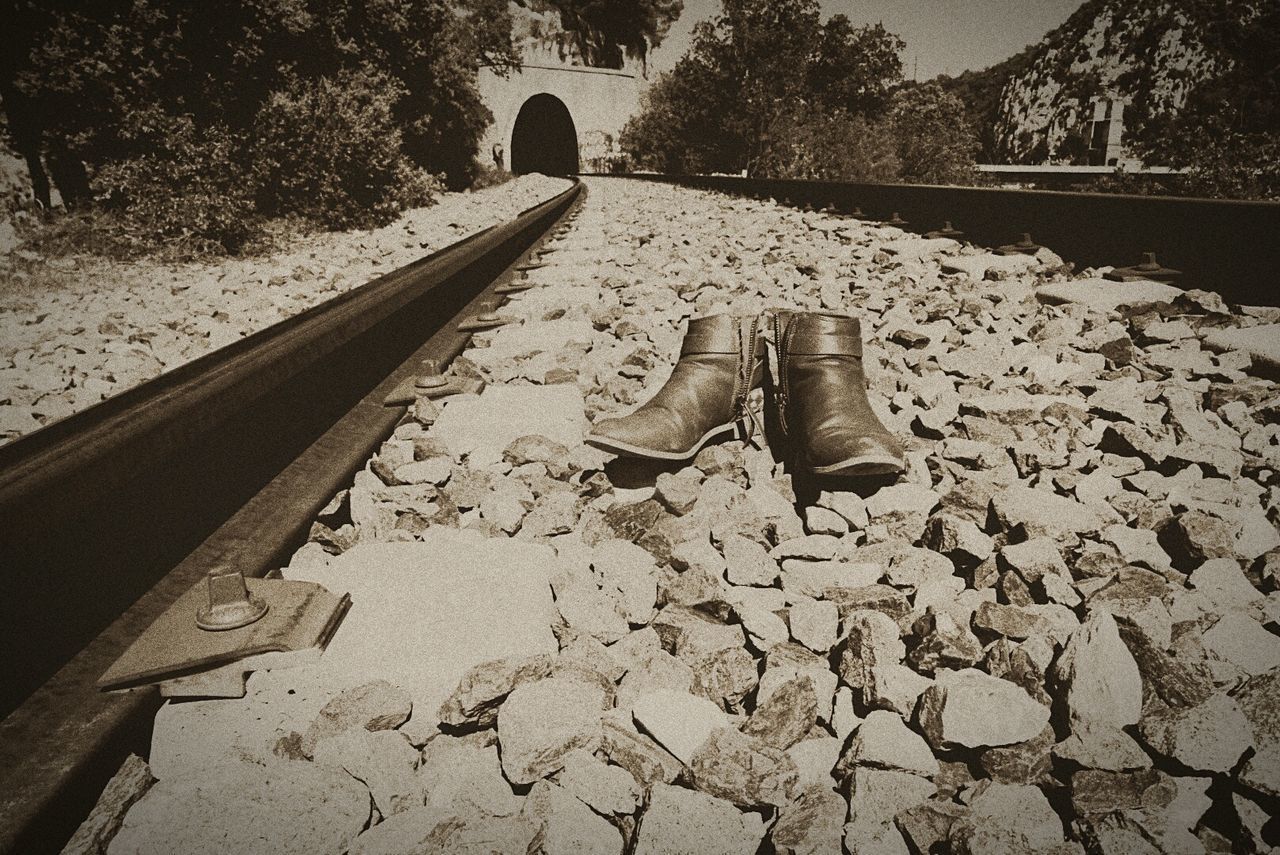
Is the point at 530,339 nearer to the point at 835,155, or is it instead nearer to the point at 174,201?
the point at 174,201

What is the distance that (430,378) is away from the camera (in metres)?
2.24

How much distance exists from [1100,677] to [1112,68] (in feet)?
94.7

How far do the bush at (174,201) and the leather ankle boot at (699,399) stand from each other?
603 cm

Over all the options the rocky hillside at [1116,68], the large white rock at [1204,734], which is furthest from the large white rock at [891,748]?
the rocky hillside at [1116,68]

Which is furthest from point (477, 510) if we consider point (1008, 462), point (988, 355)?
point (988, 355)

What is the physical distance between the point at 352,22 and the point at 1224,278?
37.6ft

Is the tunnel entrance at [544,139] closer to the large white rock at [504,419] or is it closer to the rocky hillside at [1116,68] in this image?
the rocky hillside at [1116,68]

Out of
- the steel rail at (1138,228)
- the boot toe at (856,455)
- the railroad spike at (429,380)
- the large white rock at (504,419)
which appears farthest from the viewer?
the steel rail at (1138,228)

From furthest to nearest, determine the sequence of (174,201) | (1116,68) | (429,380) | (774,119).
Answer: (774,119) → (1116,68) → (174,201) → (429,380)

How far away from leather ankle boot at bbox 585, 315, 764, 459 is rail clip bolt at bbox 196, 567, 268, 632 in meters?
0.82

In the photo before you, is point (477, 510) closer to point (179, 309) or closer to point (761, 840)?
point (761, 840)

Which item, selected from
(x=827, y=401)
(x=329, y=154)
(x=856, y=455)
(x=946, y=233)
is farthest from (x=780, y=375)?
(x=329, y=154)

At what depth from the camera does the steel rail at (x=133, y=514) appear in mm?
773

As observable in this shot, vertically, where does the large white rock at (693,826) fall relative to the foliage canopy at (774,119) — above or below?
below
